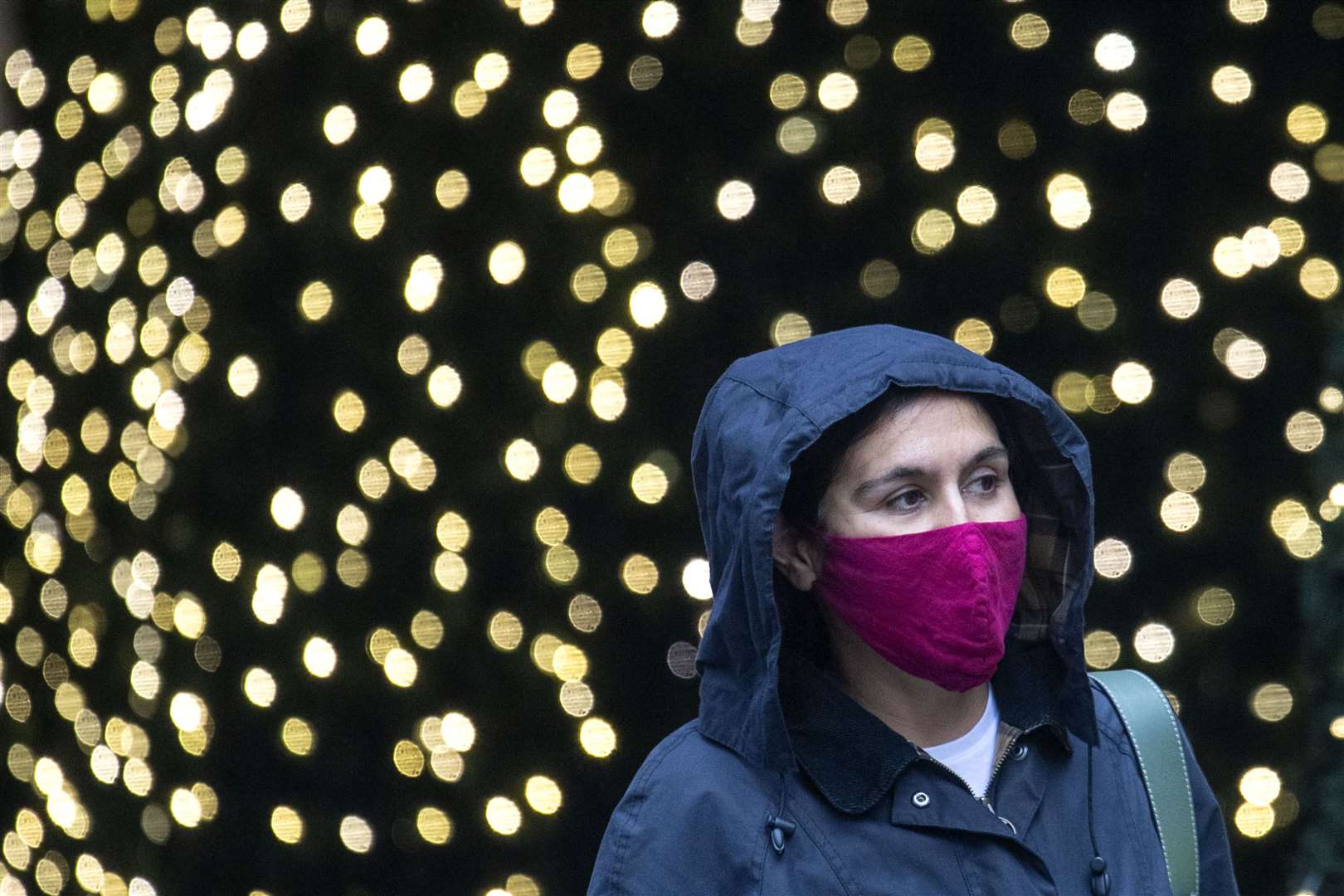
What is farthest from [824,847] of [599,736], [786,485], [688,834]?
[599,736]

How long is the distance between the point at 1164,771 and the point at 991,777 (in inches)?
9.4

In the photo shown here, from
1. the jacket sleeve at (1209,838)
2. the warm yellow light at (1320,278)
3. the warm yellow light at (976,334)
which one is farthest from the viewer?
the warm yellow light at (976,334)

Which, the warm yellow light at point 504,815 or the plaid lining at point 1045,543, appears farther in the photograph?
the warm yellow light at point 504,815

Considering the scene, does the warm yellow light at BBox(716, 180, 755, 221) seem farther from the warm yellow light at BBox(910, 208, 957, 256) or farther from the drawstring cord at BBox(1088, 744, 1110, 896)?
the drawstring cord at BBox(1088, 744, 1110, 896)

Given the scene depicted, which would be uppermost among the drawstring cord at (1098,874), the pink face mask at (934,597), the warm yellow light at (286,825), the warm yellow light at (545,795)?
the pink face mask at (934,597)

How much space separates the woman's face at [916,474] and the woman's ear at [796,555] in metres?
0.05

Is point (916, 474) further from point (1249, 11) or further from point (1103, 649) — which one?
point (1249, 11)

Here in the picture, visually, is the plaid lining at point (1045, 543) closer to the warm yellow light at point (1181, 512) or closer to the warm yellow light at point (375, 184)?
the warm yellow light at point (1181, 512)

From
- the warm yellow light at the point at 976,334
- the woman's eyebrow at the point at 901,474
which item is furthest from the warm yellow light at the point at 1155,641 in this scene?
the woman's eyebrow at the point at 901,474

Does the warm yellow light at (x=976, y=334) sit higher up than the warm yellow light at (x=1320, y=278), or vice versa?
the warm yellow light at (x=1320, y=278)

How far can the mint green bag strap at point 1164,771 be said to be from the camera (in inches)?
69.7

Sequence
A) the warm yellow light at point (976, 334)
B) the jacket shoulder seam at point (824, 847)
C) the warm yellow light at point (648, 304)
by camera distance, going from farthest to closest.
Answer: the warm yellow light at point (648, 304), the warm yellow light at point (976, 334), the jacket shoulder seam at point (824, 847)

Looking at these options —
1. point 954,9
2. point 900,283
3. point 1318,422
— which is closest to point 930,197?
point 900,283

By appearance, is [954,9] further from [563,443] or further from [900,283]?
[563,443]
